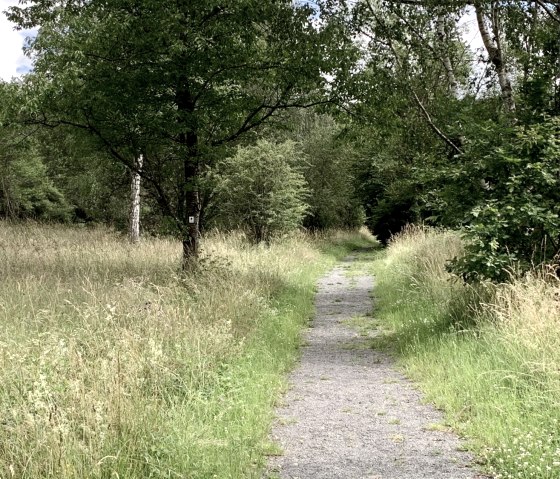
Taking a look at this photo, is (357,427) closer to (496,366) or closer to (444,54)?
(496,366)

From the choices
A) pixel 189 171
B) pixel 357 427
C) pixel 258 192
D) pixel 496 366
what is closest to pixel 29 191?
pixel 258 192

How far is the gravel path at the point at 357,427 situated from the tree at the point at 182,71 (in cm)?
507

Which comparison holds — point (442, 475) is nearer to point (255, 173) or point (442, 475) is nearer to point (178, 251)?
point (178, 251)

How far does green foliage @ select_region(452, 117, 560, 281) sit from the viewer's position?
6.28 meters

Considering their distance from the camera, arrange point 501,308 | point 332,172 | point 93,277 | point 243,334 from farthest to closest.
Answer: point 332,172 < point 93,277 < point 243,334 < point 501,308

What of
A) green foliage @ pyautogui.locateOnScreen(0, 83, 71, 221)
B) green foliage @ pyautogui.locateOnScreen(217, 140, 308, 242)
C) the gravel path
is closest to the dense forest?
the gravel path

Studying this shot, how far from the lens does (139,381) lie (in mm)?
3908

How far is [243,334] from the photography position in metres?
6.71

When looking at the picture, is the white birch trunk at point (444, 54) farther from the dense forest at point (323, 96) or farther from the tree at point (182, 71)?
the tree at point (182, 71)

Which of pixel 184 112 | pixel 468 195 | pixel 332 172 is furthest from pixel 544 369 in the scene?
pixel 332 172

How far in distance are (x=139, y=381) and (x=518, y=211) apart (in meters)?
4.82

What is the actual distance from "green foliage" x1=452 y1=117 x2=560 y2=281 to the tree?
13.2 ft

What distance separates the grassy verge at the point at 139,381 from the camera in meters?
3.16

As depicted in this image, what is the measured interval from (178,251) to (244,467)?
35.3 ft
